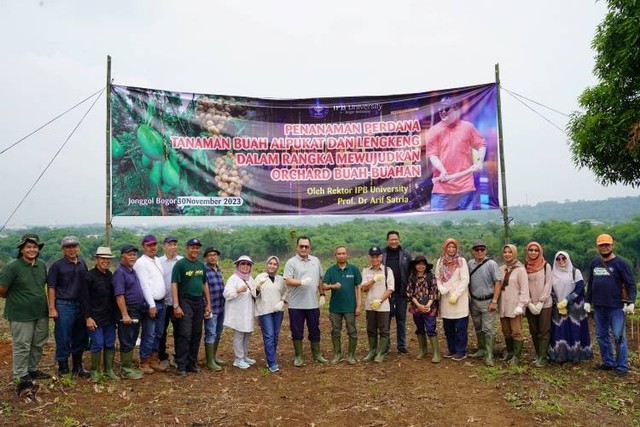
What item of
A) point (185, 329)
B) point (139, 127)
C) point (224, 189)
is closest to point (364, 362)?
point (185, 329)

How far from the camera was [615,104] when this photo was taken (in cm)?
680

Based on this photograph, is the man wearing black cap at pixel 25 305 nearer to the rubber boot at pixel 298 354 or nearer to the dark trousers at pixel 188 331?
the dark trousers at pixel 188 331

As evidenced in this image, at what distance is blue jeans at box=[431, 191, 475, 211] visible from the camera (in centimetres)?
775

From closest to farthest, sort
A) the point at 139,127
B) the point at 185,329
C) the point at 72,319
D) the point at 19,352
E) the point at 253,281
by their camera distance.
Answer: the point at 19,352 → the point at 72,319 → the point at 185,329 → the point at 253,281 → the point at 139,127

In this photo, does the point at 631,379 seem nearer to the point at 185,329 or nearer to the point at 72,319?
the point at 185,329

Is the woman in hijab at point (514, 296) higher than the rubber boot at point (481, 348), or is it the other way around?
the woman in hijab at point (514, 296)

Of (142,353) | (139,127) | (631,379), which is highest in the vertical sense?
(139,127)

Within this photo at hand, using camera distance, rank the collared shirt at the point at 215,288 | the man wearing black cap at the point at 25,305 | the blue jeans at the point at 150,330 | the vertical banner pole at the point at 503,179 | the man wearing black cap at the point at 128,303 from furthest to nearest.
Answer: the vertical banner pole at the point at 503,179
the collared shirt at the point at 215,288
the blue jeans at the point at 150,330
the man wearing black cap at the point at 128,303
the man wearing black cap at the point at 25,305

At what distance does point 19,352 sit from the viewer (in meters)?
5.19

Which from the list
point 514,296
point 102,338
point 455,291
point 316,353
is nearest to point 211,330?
point 102,338

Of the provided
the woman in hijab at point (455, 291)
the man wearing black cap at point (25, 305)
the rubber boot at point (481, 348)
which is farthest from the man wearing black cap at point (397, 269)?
the man wearing black cap at point (25, 305)

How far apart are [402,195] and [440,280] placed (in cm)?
184

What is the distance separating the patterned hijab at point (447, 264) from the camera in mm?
6383

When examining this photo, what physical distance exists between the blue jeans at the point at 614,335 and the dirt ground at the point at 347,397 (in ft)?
0.65
